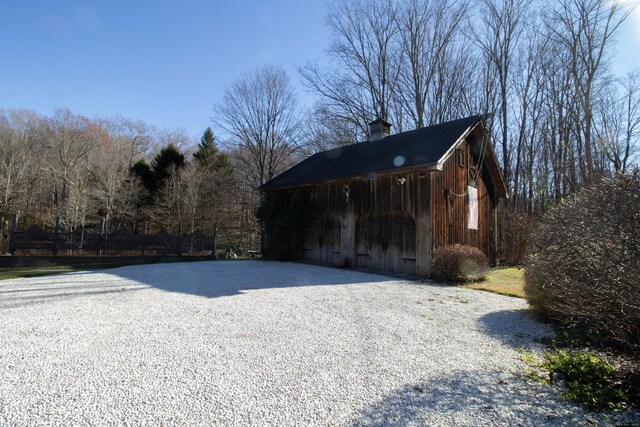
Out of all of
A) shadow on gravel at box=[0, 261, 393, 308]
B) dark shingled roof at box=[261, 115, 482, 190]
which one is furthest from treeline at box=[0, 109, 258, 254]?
shadow on gravel at box=[0, 261, 393, 308]

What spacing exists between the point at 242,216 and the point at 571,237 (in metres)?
24.0

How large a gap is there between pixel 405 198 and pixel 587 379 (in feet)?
25.8

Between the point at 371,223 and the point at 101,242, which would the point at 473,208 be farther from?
the point at 101,242

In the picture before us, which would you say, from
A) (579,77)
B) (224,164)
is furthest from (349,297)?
(224,164)

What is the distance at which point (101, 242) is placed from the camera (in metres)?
15.4

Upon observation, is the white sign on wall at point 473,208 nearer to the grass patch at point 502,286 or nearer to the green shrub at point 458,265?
the grass patch at point 502,286

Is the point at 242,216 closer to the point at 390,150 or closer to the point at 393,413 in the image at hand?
the point at 390,150

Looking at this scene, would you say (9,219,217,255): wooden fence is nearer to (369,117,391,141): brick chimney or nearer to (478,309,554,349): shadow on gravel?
(369,117,391,141): brick chimney

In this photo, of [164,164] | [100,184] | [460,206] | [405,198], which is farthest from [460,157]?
[100,184]

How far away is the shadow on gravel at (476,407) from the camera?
2506 mm

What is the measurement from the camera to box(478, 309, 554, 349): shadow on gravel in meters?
4.47

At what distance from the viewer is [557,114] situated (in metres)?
19.8

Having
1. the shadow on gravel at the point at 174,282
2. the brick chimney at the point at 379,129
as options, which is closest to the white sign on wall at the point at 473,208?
the shadow on gravel at the point at 174,282

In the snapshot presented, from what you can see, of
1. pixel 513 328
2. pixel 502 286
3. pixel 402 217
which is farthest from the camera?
pixel 402 217
